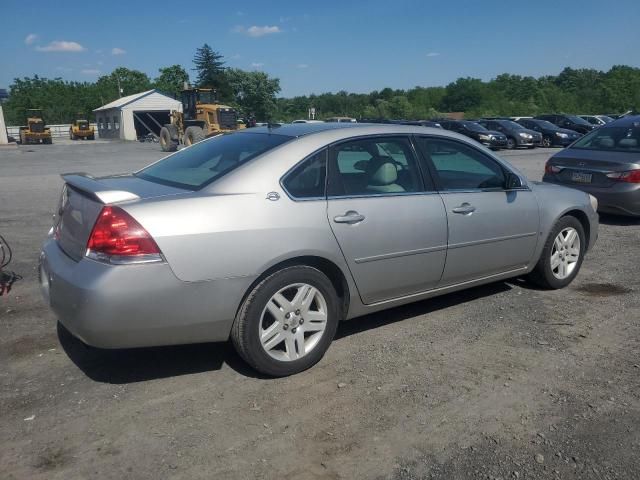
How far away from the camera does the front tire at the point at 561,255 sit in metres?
5.09

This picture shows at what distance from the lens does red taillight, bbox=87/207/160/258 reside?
304 cm

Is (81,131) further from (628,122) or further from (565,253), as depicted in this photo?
(565,253)

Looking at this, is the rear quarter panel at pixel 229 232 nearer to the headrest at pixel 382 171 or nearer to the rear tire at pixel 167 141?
the headrest at pixel 382 171

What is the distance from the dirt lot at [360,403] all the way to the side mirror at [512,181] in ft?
3.42

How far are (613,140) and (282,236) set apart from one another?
23.5 feet

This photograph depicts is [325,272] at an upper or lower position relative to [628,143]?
lower

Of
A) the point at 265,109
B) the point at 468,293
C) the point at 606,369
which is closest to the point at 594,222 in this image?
the point at 468,293

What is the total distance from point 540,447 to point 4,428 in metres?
2.80

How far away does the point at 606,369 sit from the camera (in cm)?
369

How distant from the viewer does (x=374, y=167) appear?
13.6ft

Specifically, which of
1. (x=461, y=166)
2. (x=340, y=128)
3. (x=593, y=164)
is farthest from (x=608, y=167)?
(x=340, y=128)

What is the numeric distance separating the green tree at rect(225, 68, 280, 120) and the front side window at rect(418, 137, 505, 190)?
7102 centimetres

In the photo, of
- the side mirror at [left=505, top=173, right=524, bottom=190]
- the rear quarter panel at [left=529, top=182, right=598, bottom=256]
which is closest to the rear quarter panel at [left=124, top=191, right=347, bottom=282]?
the side mirror at [left=505, top=173, right=524, bottom=190]

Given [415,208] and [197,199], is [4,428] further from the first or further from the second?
[415,208]
